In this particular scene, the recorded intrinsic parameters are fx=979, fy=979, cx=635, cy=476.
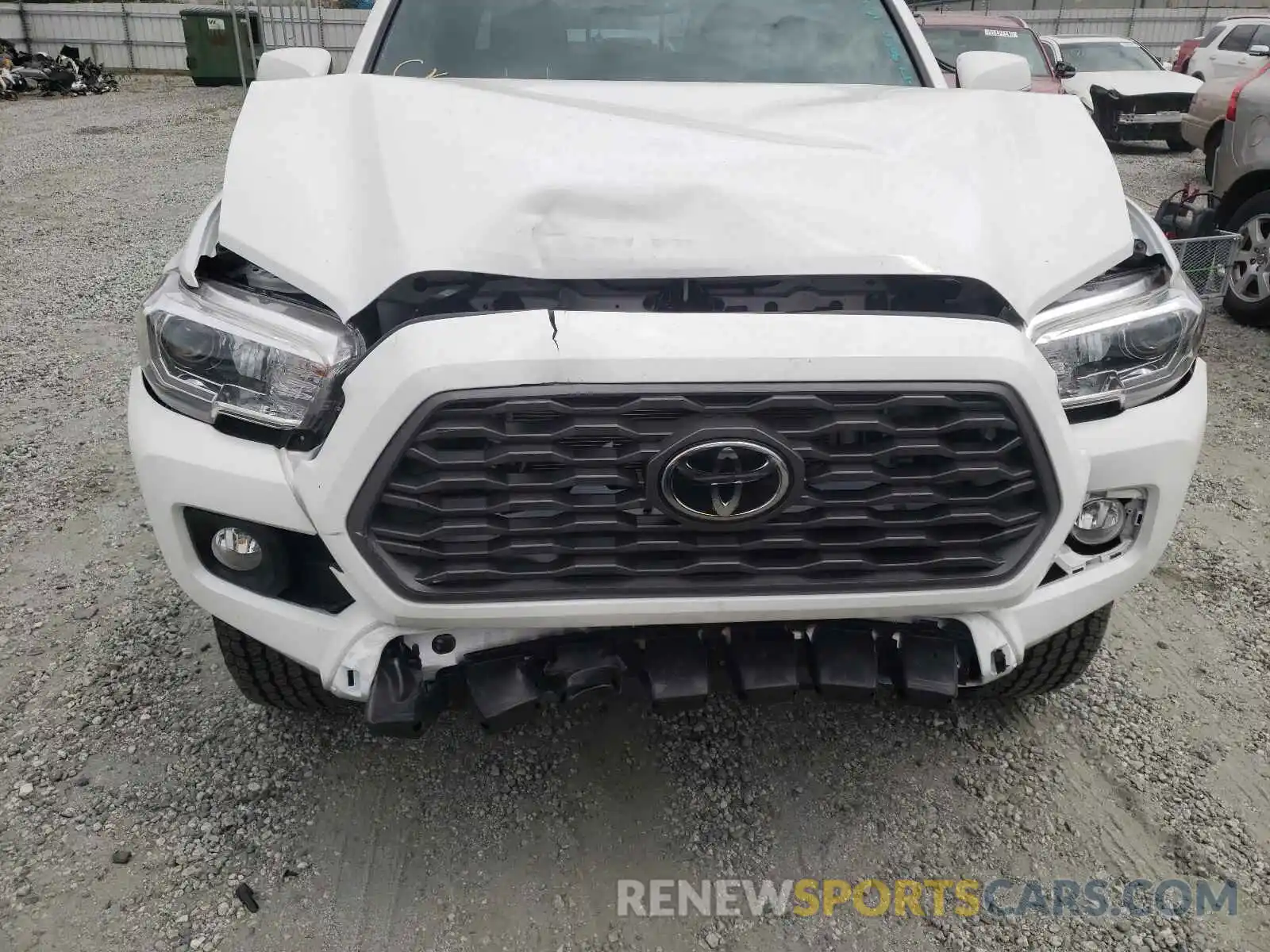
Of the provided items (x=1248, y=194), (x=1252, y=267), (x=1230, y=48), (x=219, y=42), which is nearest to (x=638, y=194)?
(x=1252, y=267)

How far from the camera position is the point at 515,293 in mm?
2068

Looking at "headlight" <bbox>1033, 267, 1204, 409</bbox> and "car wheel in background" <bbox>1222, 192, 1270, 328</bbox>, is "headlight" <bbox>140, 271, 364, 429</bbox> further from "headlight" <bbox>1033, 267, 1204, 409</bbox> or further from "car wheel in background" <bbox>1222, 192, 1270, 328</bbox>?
"car wheel in background" <bbox>1222, 192, 1270, 328</bbox>

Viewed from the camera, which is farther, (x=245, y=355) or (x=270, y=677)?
(x=270, y=677)

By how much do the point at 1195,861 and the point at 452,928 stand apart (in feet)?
5.42

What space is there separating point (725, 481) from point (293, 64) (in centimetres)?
214

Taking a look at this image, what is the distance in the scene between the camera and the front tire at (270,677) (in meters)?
2.27

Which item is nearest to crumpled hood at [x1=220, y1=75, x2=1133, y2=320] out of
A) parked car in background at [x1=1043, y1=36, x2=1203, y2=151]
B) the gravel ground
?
the gravel ground

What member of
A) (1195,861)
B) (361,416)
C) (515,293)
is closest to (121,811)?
(361,416)

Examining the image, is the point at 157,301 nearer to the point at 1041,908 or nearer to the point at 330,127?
the point at 330,127

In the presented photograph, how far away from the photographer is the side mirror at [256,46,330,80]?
117 inches

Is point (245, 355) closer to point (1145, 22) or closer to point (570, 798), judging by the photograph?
point (570, 798)

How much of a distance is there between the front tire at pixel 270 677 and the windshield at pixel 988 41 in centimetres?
1139

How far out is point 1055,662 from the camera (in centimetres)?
248

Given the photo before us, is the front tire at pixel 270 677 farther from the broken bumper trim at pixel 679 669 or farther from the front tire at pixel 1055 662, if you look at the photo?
the front tire at pixel 1055 662
